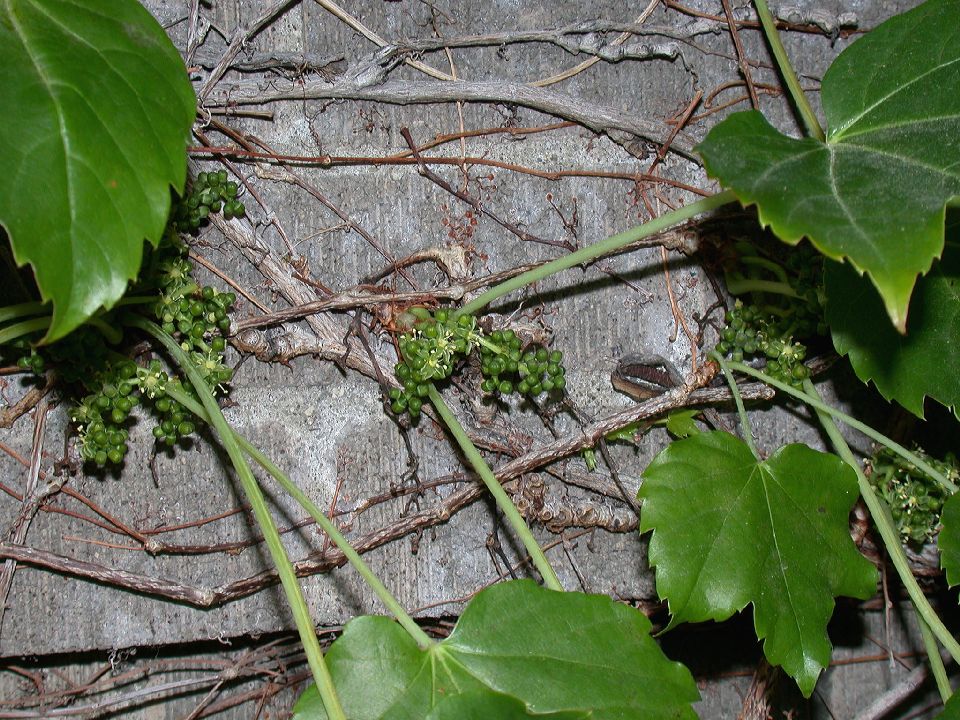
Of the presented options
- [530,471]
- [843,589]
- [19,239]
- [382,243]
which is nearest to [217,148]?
[382,243]

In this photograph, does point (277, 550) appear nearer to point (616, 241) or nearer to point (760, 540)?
point (616, 241)

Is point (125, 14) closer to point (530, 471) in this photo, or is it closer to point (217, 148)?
point (217, 148)

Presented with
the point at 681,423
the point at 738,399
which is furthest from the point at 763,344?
the point at 681,423

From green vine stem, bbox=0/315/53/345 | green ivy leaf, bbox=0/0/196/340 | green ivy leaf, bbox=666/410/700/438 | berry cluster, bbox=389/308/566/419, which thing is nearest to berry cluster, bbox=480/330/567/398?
berry cluster, bbox=389/308/566/419

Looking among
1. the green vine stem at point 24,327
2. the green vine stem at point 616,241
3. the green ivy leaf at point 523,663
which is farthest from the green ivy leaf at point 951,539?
the green vine stem at point 24,327

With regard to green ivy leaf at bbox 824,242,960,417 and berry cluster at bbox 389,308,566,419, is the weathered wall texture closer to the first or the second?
berry cluster at bbox 389,308,566,419

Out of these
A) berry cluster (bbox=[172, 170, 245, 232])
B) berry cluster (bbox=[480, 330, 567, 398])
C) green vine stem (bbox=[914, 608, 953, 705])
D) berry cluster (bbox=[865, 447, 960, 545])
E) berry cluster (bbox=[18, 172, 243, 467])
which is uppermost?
berry cluster (bbox=[172, 170, 245, 232])
